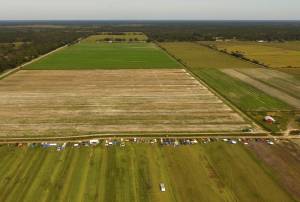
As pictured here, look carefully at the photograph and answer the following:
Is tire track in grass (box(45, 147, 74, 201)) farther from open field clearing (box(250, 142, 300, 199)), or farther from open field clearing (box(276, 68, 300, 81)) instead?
open field clearing (box(276, 68, 300, 81))

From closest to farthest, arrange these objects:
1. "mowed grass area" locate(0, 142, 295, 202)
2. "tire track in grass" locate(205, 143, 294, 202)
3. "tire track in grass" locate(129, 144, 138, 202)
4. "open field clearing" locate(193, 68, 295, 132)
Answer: "tire track in grass" locate(129, 144, 138, 202)
"mowed grass area" locate(0, 142, 295, 202)
"tire track in grass" locate(205, 143, 294, 202)
"open field clearing" locate(193, 68, 295, 132)

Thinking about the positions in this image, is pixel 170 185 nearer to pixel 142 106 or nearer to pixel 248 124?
pixel 248 124

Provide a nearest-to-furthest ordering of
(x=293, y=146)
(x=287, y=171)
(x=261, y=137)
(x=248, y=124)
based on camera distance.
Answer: (x=287, y=171), (x=293, y=146), (x=261, y=137), (x=248, y=124)

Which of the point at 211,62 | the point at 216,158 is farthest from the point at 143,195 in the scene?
the point at 211,62

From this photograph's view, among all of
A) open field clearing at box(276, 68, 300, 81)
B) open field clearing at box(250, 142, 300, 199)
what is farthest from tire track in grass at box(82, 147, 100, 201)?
open field clearing at box(276, 68, 300, 81)

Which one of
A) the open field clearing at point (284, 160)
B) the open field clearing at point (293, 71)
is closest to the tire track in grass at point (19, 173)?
the open field clearing at point (284, 160)
